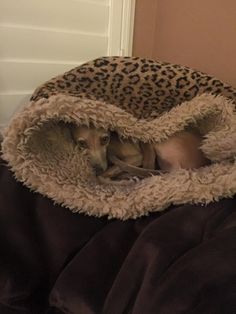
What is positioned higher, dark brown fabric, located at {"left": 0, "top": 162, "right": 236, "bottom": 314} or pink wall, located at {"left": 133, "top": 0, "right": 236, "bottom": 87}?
pink wall, located at {"left": 133, "top": 0, "right": 236, "bottom": 87}

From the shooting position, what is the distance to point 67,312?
0.76m

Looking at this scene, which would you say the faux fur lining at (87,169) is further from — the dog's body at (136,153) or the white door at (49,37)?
the white door at (49,37)

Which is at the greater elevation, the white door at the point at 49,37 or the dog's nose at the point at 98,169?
the white door at the point at 49,37

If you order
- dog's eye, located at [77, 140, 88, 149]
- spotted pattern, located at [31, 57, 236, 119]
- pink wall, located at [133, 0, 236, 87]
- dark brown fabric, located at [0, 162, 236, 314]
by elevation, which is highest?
pink wall, located at [133, 0, 236, 87]

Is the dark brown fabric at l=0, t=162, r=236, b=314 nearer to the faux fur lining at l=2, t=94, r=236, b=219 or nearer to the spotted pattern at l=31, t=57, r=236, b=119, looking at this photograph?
the faux fur lining at l=2, t=94, r=236, b=219

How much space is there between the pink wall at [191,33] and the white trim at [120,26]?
5cm

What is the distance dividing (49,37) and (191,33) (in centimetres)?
57

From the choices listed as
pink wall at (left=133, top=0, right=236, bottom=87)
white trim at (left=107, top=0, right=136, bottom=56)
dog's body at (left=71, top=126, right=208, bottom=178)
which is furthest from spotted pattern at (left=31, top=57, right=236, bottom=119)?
white trim at (left=107, top=0, right=136, bottom=56)

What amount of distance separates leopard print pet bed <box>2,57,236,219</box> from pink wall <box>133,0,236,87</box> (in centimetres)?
30

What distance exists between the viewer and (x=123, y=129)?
1005mm

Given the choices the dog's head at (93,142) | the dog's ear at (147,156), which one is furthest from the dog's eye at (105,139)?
the dog's ear at (147,156)

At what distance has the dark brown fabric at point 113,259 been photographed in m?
0.61

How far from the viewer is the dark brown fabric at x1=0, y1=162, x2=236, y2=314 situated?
61 centimetres

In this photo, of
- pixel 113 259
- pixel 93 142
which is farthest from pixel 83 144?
pixel 113 259
